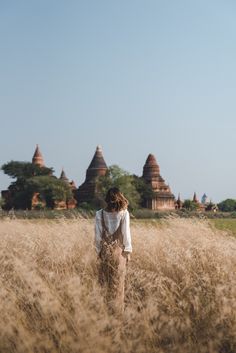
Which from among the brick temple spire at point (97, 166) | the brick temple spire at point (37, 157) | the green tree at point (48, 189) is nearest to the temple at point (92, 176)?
→ the brick temple spire at point (97, 166)

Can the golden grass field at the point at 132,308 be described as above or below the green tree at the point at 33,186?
below

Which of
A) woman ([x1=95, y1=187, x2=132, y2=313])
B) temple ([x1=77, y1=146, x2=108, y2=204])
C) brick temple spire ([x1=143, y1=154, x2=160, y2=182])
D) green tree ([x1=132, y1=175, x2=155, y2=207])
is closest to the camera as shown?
woman ([x1=95, y1=187, x2=132, y2=313])

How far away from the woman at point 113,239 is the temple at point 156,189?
73.3 metres

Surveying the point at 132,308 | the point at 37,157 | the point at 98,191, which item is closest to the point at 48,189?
the point at 98,191

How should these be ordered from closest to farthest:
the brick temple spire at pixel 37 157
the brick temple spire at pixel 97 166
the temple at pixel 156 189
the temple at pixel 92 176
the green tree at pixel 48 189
Result: 1. the green tree at pixel 48 189
2. the temple at pixel 92 176
3. the temple at pixel 156 189
4. the brick temple spire at pixel 97 166
5. the brick temple spire at pixel 37 157

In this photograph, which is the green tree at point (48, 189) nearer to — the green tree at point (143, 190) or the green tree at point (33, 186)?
the green tree at point (33, 186)

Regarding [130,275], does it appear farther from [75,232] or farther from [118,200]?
[75,232]

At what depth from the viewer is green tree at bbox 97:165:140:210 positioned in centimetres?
6284

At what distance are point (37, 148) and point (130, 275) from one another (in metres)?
97.7

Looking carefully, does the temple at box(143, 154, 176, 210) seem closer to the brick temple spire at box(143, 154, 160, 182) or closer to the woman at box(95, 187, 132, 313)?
the brick temple spire at box(143, 154, 160, 182)

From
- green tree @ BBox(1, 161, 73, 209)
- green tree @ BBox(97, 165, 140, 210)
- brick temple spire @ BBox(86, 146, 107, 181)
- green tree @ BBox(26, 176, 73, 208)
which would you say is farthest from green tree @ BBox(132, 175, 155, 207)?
green tree @ BBox(26, 176, 73, 208)

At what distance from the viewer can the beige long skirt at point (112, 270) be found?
4641 millimetres

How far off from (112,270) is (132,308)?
1222mm

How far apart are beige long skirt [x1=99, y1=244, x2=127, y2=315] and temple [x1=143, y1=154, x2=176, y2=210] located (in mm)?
73367
